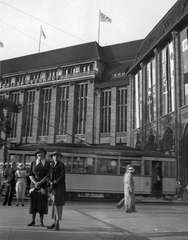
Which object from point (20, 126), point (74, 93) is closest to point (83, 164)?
point (74, 93)

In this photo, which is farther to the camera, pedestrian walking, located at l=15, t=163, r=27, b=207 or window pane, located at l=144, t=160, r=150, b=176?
window pane, located at l=144, t=160, r=150, b=176

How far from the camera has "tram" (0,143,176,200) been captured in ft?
58.9

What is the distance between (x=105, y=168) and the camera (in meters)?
18.3

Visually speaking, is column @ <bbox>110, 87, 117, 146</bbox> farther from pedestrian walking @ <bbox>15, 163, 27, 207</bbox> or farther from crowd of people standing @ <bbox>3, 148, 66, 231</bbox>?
crowd of people standing @ <bbox>3, 148, 66, 231</bbox>

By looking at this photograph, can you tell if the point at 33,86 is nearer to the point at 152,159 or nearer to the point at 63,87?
the point at 63,87

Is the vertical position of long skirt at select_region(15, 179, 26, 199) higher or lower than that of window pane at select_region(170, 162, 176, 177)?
lower

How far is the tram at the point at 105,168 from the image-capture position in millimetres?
17953

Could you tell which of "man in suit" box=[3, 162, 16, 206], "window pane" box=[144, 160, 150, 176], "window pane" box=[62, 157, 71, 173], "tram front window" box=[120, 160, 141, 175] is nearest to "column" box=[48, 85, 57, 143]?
"window pane" box=[62, 157, 71, 173]

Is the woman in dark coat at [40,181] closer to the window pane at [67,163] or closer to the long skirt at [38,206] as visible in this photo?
the long skirt at [38,206]

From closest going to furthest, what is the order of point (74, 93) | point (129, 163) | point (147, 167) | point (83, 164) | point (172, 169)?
point (83, 164), point (129, 163), point (147, 167), point (172, 169), point (74, 93)

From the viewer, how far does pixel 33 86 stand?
56.9 meters

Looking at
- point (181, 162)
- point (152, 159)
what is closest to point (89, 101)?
point (181, 162)

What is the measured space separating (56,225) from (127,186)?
528 centimetres

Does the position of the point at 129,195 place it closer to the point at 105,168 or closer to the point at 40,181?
the point at 40,181
